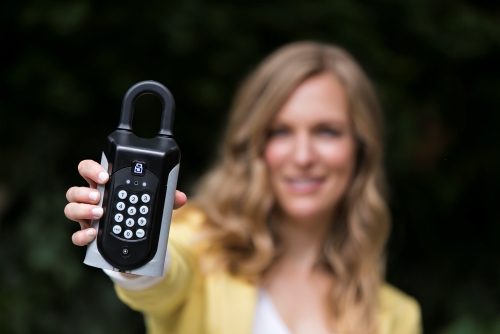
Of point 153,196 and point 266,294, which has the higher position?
point 153,196

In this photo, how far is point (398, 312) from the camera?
181 cm

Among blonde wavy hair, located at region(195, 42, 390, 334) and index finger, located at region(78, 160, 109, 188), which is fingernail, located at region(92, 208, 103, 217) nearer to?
index finger, located at region(78, 160, 109, 188)

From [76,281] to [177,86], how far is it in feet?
2.34

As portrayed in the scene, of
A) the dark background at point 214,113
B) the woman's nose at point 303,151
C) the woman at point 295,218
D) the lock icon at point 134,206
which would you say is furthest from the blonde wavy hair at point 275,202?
the lock icon at point 134,206

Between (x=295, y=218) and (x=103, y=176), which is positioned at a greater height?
(x=103, y=176)

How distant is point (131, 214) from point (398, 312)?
41.9 inches

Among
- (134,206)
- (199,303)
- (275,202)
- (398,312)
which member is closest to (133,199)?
(134,206)

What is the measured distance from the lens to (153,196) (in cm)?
100

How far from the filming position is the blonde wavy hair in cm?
Result: 174

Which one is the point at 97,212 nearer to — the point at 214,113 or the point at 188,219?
the point at 188,219

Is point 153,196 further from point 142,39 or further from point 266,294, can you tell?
→ point 142,39

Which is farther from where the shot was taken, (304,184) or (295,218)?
(295,218)

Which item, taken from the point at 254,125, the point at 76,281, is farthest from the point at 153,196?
the point at 76,281

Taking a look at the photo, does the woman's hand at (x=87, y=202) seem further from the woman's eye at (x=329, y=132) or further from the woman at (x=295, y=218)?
the woman's eye at (x=329, y=132)
